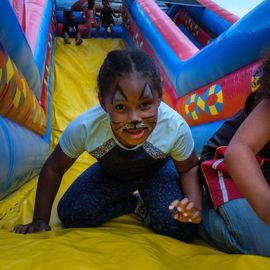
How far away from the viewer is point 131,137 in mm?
806

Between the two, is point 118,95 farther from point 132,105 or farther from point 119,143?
point 119,143

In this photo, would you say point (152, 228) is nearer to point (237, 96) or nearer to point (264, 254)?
point (264, 254)

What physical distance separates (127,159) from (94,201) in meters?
0.15

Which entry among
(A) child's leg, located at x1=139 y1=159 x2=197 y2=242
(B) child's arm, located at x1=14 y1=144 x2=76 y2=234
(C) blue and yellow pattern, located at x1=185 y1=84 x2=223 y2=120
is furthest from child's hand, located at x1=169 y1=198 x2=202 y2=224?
(C) blue and yellow pattern, located at x1=185 y1=84 x2=223 y2=120

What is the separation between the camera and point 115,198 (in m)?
1.03

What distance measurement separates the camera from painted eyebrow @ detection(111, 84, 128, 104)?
777 millimetres

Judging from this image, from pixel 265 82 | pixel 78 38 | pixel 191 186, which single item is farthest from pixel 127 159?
pixel 78 38

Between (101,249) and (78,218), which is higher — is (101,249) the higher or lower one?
the higher one

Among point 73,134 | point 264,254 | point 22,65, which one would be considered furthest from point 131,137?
point 22,65

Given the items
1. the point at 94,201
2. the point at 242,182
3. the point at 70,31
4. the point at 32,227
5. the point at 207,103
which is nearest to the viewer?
the point at 242,182

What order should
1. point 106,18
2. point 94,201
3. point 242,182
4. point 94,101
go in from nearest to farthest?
point 242,182 < point 94,201 < point 94,101 < point 106,18

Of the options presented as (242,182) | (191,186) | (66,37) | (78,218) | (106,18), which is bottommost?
(66,37)

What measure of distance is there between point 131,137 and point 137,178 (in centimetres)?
26

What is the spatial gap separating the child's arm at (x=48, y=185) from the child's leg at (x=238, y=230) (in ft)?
1.23
